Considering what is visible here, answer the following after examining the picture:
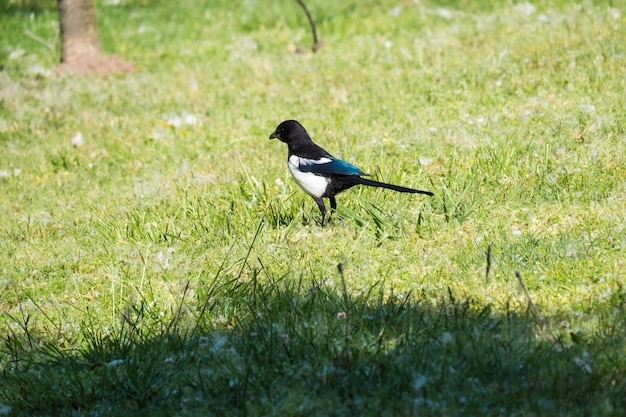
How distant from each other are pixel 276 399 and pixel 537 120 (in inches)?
187

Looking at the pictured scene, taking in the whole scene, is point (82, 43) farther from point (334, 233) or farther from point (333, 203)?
point (334, 233)

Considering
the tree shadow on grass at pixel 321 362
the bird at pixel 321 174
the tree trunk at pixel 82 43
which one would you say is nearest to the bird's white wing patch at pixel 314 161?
the bird at pixel 321 174

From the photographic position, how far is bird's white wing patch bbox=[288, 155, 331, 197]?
5.64 metres

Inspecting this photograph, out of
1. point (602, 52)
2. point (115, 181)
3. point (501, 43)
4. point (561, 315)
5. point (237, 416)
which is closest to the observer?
point (237, 416)

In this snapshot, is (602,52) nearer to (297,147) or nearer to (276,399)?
(297,147)

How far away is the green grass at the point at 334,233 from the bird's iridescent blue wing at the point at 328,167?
1.12 feet

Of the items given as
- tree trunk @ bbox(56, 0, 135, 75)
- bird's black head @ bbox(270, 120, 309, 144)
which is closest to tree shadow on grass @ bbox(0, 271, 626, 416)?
bird's black head @ bbox(270, 120, 309, 144)

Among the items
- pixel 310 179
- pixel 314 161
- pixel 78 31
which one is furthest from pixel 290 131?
pixel 78 31

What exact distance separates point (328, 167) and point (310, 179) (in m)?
0.16

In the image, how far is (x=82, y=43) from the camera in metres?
11.8

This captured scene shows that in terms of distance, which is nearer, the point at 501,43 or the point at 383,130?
the point at 383,130

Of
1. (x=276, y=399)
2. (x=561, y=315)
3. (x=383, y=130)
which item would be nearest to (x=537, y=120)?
(x=383, y=130)

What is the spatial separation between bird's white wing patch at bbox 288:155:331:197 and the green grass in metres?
0.25

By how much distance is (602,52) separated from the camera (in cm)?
880
